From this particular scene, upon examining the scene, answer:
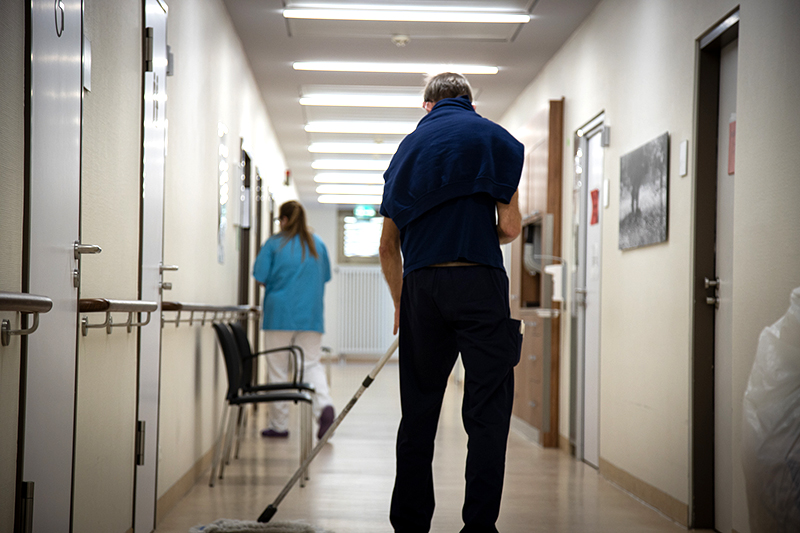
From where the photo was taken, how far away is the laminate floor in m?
3.19

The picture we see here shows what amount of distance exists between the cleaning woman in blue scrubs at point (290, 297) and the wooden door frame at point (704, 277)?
2578 millimetres

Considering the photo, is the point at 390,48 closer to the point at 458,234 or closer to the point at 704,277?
the point at 704,277

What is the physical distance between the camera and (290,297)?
527cm

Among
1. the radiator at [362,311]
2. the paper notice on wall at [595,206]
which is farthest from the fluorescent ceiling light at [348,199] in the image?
the paper notice on wall at [595,206]

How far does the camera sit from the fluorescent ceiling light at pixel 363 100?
6.80m

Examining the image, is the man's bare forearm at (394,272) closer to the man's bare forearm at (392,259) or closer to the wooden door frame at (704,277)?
the man's bare forearm at (392,259)

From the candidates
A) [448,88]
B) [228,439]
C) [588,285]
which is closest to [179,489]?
[228,439]

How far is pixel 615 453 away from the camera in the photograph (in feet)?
13.7

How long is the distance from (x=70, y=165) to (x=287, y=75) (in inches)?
173

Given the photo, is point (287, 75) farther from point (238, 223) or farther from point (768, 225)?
point (768, 225)

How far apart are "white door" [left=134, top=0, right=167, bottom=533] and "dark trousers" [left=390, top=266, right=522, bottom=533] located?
1.01m

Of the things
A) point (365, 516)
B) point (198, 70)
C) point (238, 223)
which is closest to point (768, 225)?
point (365, 516)

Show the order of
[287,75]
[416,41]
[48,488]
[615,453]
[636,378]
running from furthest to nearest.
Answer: [287,75] → [416,41] → [615,453] → [636,378] → [48,488]

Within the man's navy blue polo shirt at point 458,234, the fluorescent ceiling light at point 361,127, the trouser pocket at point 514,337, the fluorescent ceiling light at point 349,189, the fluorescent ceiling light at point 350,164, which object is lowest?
the trouser pocket at point 514,337
